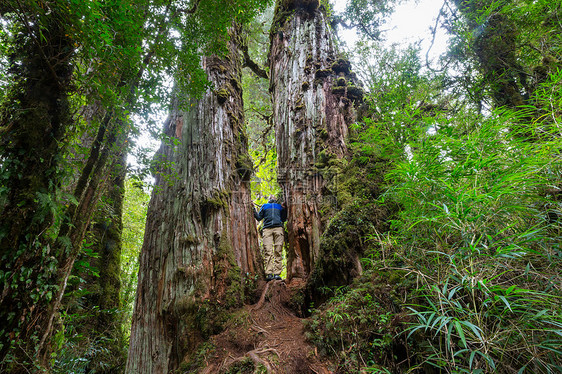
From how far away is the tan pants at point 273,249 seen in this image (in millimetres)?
4922

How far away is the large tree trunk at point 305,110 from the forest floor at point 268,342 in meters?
0.63

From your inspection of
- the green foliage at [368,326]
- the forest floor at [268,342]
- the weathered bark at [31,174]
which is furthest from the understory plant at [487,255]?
the weathered bark at [31,174]

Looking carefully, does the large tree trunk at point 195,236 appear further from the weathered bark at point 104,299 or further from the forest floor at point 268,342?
the weathered bark at point 104,299

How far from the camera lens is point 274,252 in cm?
498

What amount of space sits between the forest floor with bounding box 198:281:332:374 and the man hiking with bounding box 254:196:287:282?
0.99m

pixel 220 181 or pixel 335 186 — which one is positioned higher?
pixel 220 181

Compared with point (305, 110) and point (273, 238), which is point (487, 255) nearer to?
point (273, 238)

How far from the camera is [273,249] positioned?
498 cm

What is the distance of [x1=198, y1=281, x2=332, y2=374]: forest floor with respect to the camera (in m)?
2.30

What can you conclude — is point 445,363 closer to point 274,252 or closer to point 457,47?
point 274,252

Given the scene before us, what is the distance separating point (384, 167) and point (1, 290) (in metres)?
4.49

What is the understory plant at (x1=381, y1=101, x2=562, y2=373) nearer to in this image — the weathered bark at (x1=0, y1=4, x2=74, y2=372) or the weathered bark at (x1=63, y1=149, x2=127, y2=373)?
the weathered bark at (x1=0, y1=4, x2=74, y2=372)

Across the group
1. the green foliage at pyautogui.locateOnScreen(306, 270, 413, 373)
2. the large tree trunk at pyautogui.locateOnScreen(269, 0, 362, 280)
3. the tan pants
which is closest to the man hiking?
the tan pants

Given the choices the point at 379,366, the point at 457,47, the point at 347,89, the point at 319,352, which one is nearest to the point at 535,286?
the point at 379,366
